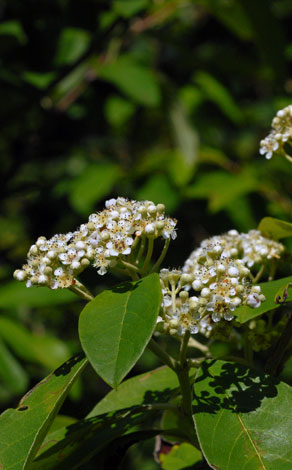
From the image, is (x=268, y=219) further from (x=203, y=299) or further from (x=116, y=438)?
(x=116, y=438)

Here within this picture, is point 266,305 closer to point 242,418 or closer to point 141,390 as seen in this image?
point 242,418

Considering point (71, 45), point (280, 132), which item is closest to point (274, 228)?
point (280, 132)

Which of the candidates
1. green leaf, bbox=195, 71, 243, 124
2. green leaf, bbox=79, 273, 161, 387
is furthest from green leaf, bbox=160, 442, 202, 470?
green leaf, bbox=195, 71, 243, 124

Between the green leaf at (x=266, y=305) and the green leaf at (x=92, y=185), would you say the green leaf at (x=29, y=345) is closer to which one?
the green leaf at (x=92, y=185)

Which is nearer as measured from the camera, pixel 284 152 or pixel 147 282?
pixel 147 282

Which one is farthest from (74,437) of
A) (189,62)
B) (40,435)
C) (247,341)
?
(189,62)

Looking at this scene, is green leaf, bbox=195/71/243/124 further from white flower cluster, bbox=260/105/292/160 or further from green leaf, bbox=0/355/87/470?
green leaf, bbox=0/355/87/470
